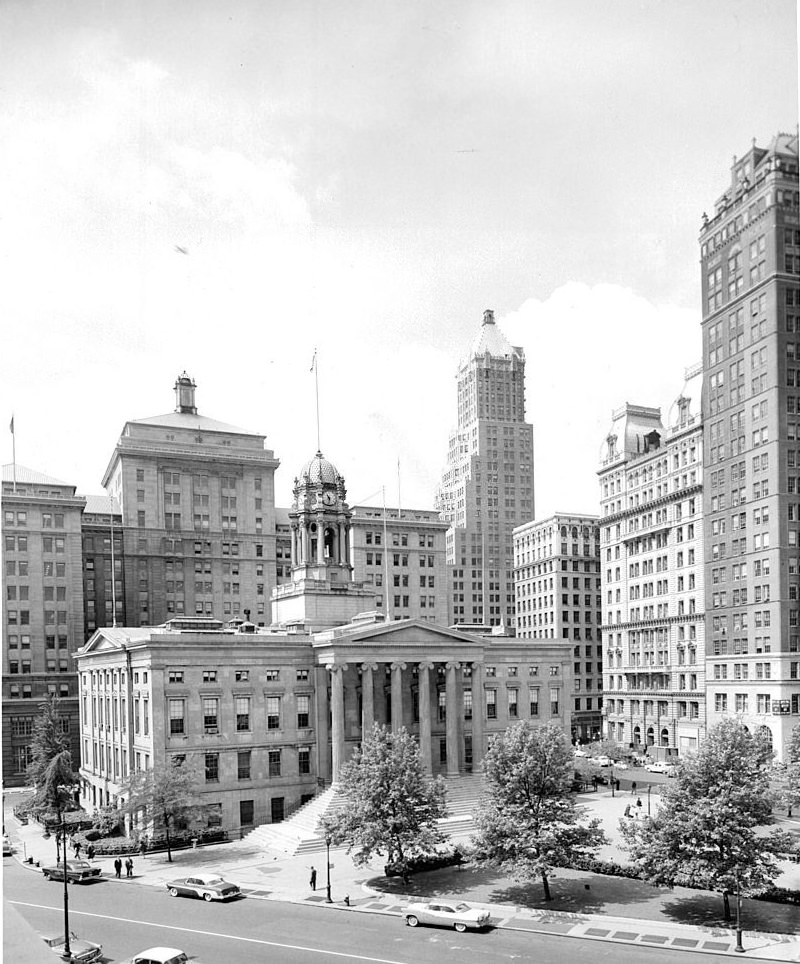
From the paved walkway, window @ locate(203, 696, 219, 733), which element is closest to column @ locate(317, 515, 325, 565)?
window @ locate(203, 696, 219, 733)

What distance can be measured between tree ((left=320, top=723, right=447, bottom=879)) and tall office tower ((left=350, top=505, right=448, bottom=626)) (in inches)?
2069

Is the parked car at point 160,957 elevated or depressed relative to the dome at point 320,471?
depressed

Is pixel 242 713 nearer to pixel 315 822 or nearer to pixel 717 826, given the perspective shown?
pixel 315 822

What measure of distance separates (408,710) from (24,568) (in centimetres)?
4025

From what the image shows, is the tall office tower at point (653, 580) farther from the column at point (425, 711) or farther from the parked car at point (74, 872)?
the parked car at point (74, 872)

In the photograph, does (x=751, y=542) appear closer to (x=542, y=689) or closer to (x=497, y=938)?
(x=542, y=689)

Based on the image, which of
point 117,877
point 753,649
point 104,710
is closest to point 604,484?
point 753,649

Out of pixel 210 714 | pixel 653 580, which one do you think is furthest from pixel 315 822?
pixel 653 580

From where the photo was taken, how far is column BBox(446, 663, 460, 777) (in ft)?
185

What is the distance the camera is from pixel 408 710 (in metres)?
56.6

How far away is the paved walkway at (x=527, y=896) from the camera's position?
29391mm

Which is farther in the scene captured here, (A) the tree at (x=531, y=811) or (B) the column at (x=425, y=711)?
(B) the column at (x=425, y=711)

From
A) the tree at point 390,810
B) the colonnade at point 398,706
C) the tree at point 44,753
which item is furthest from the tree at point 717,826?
the tree at point 44,753

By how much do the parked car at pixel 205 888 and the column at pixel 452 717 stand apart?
73.9 feet
